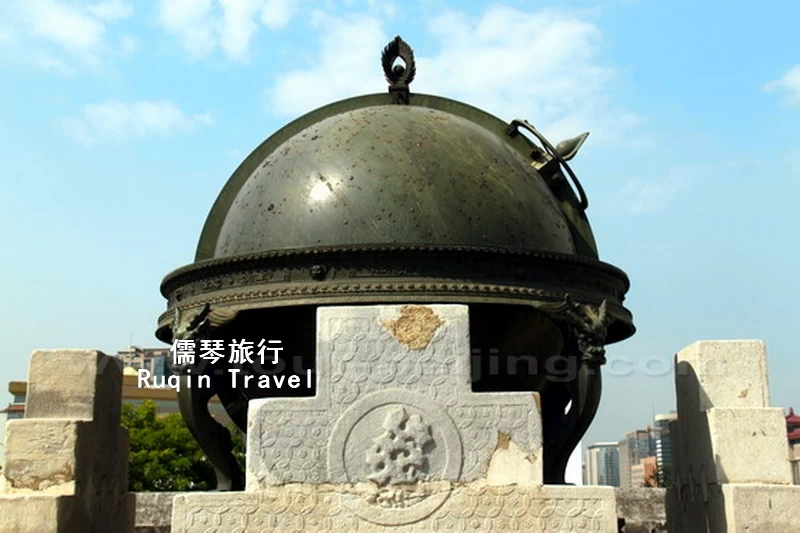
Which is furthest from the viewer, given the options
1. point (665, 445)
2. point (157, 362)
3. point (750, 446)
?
point (665, 445)

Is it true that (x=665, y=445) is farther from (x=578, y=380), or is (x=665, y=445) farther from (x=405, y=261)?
(x=405, y=261)

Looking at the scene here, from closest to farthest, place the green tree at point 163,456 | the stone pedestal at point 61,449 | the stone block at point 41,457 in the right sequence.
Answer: the stone pedestal at point 61,449
the stone block at point 41,457
the green tree at point 163,456

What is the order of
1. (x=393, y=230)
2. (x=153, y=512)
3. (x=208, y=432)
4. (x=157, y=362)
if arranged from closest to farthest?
(x=393, y=230) → (x=208, y=432) → (x=153, y=512) → (x=157, y=362)

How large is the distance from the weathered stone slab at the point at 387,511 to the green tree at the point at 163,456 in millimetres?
17709

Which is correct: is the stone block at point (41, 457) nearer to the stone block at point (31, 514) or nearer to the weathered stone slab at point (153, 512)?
the stone block at point (31, 514)

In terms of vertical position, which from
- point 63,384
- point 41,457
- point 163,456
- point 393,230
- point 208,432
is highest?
point 393,230

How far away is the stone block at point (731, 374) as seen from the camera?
5863 millimetres

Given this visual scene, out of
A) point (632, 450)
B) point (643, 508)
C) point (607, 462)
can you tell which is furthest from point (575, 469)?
point (607, 462)

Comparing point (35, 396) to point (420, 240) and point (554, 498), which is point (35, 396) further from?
point (554, 498)

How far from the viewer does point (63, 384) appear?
601cm

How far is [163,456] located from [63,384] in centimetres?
1781

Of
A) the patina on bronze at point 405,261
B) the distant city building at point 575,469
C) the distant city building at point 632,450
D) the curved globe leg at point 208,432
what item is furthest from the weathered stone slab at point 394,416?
the distant city building at point 632,450

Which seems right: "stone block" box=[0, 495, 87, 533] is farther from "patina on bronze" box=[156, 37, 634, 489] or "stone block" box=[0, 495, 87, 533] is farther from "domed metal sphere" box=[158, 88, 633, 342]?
"domed metal sphere" box=[158, 88, 633, 342]

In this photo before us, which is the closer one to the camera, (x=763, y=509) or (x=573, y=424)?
(x=763, y=509)
